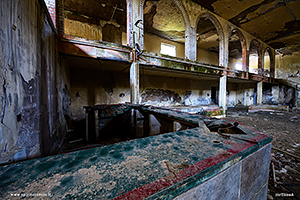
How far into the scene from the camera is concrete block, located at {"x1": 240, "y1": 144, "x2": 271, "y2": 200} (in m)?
1.01

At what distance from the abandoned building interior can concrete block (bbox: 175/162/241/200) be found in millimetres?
16

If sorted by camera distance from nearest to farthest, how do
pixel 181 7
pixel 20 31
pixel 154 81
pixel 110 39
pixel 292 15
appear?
pixel 20 31, pixel 181 7, pixel 292 15, pixel 110 39, pixel 154 81

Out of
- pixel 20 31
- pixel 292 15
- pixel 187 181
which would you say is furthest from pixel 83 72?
pixel 292 15

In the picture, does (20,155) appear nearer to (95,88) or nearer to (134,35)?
(134,35)

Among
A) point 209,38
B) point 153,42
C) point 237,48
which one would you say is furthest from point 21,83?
point 237,48

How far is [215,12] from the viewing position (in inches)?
250

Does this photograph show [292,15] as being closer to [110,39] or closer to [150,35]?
[150,35]

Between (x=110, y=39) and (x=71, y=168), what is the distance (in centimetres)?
765

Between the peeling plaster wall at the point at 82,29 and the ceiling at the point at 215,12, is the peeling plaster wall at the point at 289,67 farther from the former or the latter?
the peeling plaster wall at the point at 82,29

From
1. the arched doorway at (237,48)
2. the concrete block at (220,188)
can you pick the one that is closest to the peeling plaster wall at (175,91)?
the arched doorway at (237,48)

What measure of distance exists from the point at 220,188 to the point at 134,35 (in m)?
4.65

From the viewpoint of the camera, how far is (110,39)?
6.94m

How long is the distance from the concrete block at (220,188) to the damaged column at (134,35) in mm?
3601

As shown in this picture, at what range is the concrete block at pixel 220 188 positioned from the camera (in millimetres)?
690
